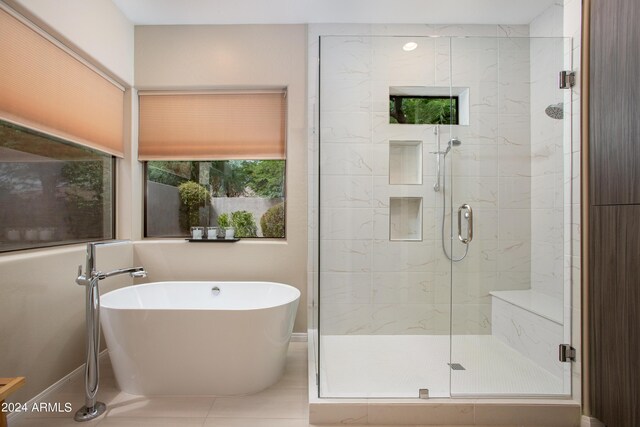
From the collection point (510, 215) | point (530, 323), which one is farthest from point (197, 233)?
point (530, 323)

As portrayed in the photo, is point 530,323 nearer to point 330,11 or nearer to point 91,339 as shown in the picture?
point 91,339

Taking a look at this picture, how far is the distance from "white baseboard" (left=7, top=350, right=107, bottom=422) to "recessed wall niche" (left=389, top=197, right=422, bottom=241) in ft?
7.38

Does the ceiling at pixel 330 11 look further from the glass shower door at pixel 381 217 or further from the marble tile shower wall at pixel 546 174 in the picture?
the marble tile shower wall at pixel 546 174

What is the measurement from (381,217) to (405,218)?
15 cm

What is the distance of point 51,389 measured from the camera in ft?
6.61

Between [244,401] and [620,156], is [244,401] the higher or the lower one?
the lower one

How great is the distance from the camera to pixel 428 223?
201 centimetres

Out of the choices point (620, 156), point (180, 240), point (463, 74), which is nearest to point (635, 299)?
point (620, 156)

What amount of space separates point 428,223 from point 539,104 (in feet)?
2.93

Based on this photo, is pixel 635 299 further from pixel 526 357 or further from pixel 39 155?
pixel 39 155

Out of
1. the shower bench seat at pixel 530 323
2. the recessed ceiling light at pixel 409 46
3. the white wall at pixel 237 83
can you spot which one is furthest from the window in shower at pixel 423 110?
the shower bench seat at pixel 530 323

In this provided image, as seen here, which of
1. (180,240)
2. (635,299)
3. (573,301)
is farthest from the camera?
(180,240)

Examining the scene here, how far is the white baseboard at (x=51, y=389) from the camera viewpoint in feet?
5.80

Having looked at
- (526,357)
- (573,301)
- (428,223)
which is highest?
(428,223)
